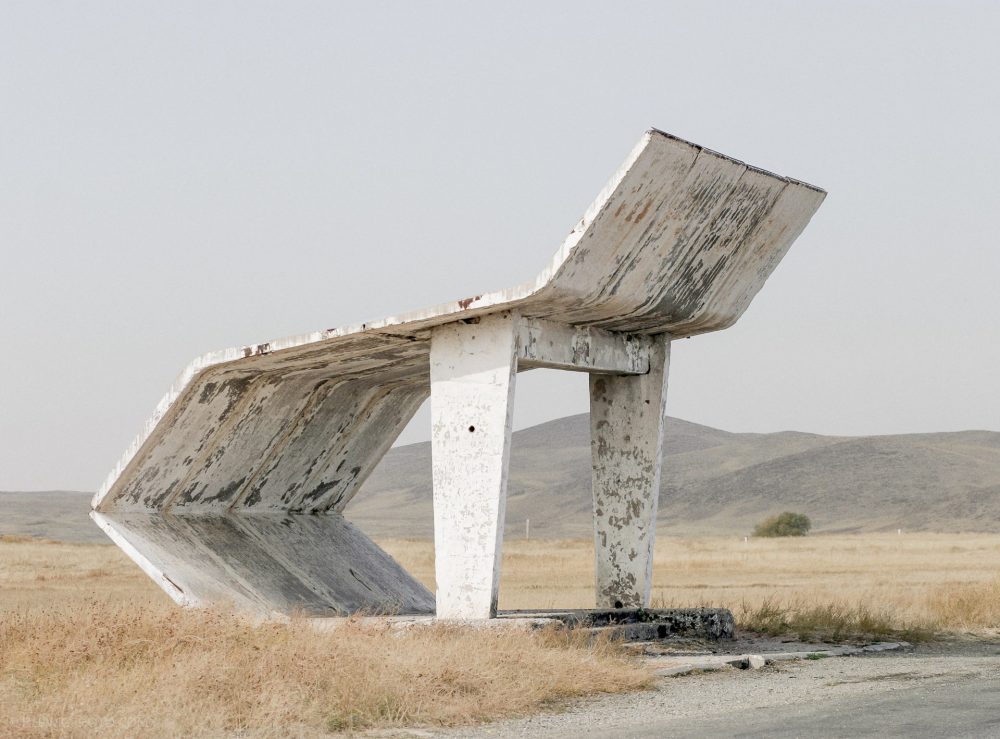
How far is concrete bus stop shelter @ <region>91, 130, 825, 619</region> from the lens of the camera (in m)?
11.7

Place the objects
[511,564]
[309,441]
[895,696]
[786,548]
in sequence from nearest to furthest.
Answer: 1. [895,696]
2. [309,441]
3. [511,564]
4. [786,548]

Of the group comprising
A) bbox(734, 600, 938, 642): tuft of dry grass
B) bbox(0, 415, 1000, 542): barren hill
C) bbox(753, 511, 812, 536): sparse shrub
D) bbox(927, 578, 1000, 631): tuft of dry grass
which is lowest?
bbox(734, 600, 938, 642): tuft of dry grass

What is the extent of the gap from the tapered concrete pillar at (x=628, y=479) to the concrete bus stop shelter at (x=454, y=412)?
2 centimetres

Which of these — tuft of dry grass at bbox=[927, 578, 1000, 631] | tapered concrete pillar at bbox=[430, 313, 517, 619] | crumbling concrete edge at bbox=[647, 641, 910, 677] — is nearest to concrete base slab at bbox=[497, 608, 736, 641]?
tapered concrete pillar at bbox=[430, 313, 517, 619]

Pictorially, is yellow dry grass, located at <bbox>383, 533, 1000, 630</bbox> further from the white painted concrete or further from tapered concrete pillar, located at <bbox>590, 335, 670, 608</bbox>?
the white painted concrete

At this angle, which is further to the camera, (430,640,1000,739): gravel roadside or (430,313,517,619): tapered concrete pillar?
(430,313,517,619): tapered concrete pillar

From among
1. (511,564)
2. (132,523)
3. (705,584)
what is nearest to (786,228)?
(132,523)

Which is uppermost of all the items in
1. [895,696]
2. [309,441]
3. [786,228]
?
[786,228]

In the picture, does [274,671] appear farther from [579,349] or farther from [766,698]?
[579,349]

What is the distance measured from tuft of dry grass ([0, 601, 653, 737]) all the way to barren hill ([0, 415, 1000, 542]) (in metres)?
74.3

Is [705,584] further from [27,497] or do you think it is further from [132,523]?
[27,497]

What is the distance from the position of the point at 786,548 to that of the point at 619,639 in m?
39.3

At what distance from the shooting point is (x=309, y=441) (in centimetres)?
1590

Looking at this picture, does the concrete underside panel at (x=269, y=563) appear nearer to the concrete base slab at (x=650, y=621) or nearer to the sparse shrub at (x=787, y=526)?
the concrete base slab at (x=650, y=621)
